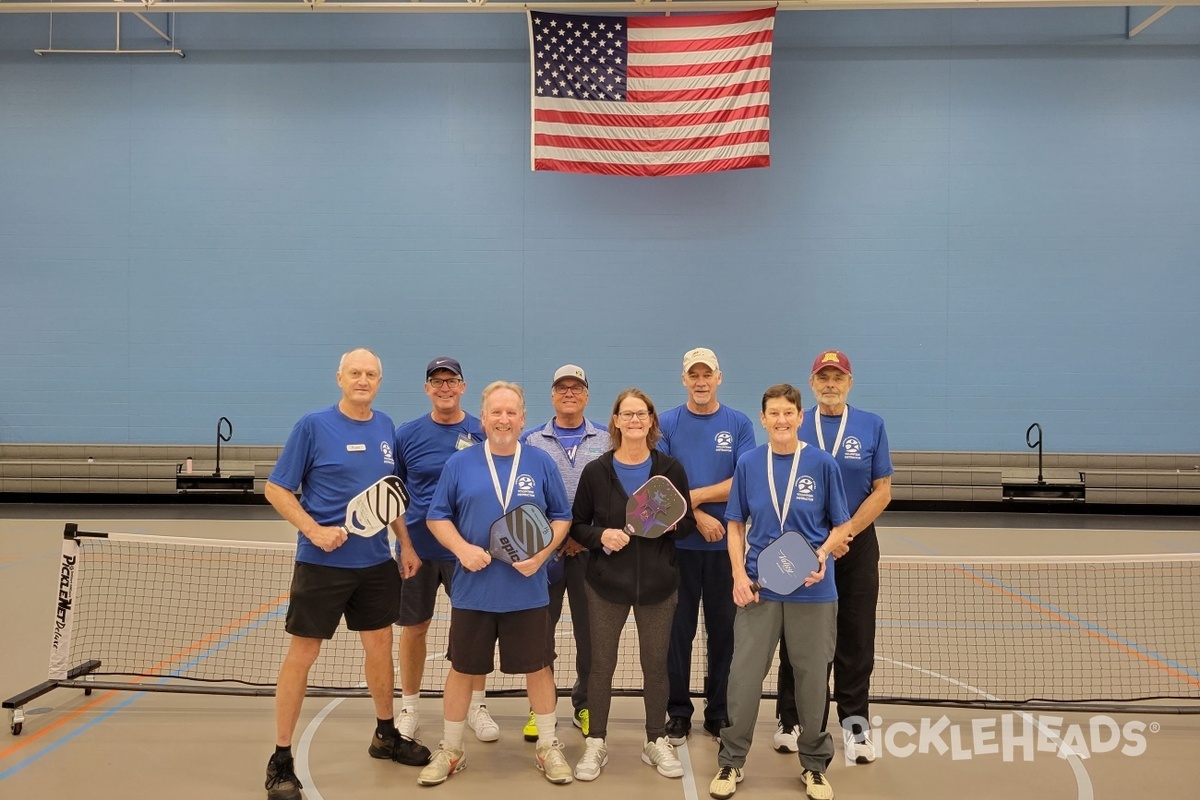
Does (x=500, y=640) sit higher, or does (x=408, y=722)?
(x=500, y=640)

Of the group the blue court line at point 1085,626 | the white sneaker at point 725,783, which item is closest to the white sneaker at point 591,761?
the white sneaker at point 725,783

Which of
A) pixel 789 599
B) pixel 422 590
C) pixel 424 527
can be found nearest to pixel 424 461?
pixel 424 527

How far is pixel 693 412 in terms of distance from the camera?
5121mm

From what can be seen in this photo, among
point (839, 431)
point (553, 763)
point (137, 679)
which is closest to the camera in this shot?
point (553, 763)

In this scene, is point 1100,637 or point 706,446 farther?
point 1100,637

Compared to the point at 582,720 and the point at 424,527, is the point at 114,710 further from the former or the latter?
the point at 582,720

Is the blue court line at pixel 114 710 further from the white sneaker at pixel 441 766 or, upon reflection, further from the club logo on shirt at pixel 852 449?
the club logo on shirt at pixel 852 449

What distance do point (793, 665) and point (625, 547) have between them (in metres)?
1.05

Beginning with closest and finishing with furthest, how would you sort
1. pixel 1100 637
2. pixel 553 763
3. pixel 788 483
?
1. pixel 788 483
2. pixel 553 763
3. pixel 1100 637

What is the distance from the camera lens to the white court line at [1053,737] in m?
4.49

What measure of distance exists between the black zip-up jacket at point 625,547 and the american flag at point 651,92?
996cm

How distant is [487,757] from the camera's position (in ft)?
15.9

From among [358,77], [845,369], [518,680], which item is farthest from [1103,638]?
[358,77]

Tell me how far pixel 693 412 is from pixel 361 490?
1.95 m
